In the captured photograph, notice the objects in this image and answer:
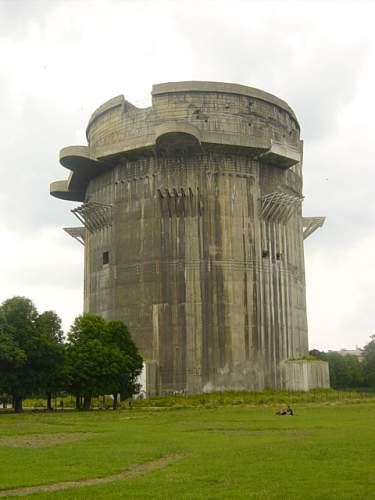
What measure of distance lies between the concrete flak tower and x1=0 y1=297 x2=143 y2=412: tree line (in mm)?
6601

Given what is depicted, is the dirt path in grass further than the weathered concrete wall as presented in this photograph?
No

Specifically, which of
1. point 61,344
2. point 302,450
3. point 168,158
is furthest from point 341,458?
point 168,158

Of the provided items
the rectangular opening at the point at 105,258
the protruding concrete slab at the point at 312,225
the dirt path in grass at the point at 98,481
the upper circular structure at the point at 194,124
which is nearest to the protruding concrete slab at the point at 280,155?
the upper circular structure at the point at 194,124

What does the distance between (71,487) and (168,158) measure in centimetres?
4713

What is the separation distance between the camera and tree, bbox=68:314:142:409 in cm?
4588

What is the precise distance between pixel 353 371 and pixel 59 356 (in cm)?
8077

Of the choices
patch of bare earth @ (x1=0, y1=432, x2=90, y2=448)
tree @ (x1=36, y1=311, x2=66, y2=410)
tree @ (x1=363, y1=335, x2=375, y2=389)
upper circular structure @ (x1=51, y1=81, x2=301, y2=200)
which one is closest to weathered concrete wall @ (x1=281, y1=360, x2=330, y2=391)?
upper circular structure @ (x1=51, y1=81, x2=301, y2=200)

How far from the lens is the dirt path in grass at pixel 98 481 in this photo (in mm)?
13412

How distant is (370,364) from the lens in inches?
4070

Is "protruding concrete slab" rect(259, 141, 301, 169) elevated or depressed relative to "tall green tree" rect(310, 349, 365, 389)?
elevated

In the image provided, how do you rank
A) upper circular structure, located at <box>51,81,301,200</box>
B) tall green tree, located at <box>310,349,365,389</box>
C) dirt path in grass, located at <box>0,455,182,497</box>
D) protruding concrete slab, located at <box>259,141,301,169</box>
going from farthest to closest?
tall green tree, located at <box>310,349,365,389</box>, protruding concrete slab, located at <box>259,141,301,169</box>, upper circular structure, located at <box>51,81,301,200</box>, dirt path in grass, located at <box>0,455,182,497</box>

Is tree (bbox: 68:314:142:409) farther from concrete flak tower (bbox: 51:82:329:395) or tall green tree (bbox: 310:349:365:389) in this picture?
tall green tree (bbox: 310:349:365:389)

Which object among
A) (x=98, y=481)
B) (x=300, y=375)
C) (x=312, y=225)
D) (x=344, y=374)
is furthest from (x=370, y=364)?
(x=98, y=481)

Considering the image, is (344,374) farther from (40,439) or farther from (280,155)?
(40,439)
